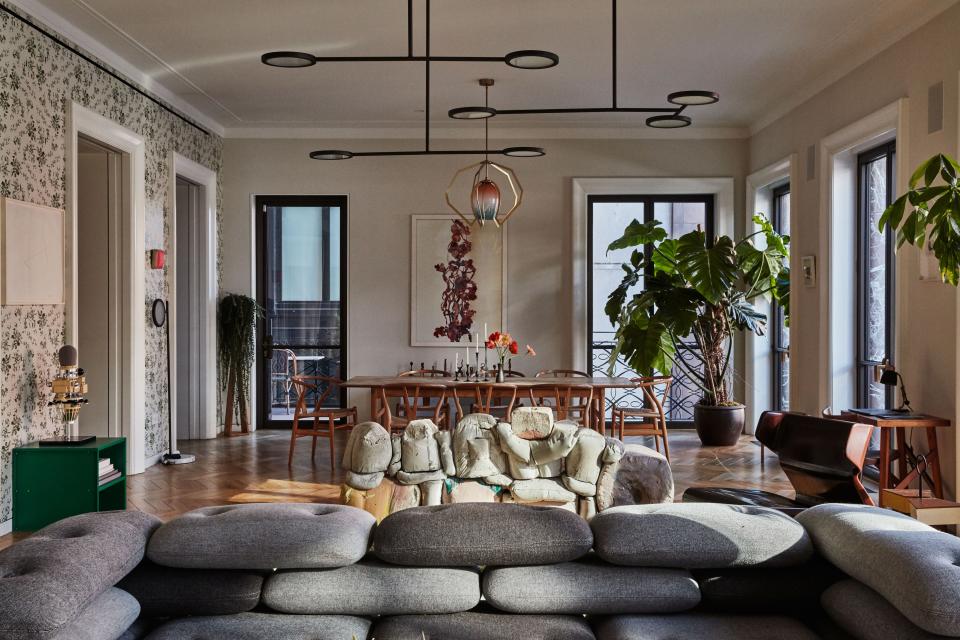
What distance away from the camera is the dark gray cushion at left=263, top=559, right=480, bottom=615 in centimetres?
185

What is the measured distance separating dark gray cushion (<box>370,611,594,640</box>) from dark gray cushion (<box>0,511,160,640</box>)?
557 mm

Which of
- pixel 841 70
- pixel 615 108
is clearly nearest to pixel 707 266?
pixel 841 70

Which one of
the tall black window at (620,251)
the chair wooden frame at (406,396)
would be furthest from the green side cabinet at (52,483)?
the tall black window at (620,251)

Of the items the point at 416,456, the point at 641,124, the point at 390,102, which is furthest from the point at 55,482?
the point at 641,124

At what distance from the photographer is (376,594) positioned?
1.86m

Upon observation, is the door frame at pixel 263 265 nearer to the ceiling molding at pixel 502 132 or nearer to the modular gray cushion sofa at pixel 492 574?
the ceiling molding at pixel 502 132

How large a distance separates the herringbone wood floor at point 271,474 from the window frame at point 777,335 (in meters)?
0.55

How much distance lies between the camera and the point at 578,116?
8.90 m

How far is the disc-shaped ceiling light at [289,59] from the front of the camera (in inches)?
165

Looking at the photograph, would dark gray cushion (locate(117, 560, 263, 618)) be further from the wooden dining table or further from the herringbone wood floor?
the wooden dining table

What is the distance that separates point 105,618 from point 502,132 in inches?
319

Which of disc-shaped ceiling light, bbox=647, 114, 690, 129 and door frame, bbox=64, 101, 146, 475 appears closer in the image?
disc-shaped ceiling light, bbox=647, 114, 690, 129

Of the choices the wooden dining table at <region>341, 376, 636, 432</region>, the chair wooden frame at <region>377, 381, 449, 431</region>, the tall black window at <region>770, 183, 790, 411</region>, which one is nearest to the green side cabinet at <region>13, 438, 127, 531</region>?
the wooden dining table at <region>341, 376, 636, 432</region>

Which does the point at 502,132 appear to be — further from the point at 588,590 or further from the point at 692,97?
the point at 588,590
